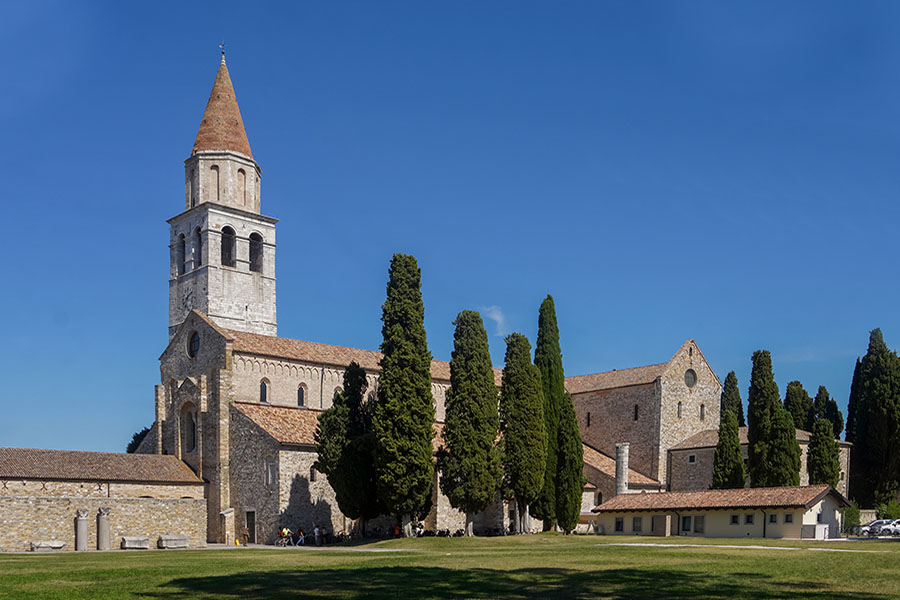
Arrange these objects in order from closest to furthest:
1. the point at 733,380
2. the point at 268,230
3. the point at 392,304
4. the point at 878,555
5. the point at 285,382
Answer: the point at 878,555 < the point at 392,304 < the point at 285,382 < the point at 268,230 < the point at 733,380

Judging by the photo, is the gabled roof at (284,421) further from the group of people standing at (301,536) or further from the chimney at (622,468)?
the chimney at (622,468)

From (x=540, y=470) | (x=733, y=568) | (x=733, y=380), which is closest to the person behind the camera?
(x=733, y=568)

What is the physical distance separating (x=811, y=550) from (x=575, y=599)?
17749mm

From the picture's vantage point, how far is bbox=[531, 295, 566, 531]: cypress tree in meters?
48.7

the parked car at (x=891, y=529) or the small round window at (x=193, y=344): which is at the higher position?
the small round window at (x=193, y=344)

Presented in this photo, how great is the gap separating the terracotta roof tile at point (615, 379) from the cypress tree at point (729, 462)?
7.82 metres

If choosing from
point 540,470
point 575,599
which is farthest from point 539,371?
point 575,599

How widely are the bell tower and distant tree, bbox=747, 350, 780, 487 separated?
114 ft

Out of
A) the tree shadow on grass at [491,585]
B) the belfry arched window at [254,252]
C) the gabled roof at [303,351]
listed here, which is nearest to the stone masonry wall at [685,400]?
the gabled roof at [303,351]

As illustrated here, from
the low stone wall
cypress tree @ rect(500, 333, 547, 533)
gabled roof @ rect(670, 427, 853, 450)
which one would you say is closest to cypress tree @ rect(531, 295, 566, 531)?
cypress tree @ rect(500, 333, 547, 533)

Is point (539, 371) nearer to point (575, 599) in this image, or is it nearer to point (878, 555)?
point (878, 555)

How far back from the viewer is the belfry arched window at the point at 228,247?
2554 inches

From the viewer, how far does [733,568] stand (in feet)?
76.9

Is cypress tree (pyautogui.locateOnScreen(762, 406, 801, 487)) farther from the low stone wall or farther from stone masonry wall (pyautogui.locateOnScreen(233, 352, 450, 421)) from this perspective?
the low stone wall
